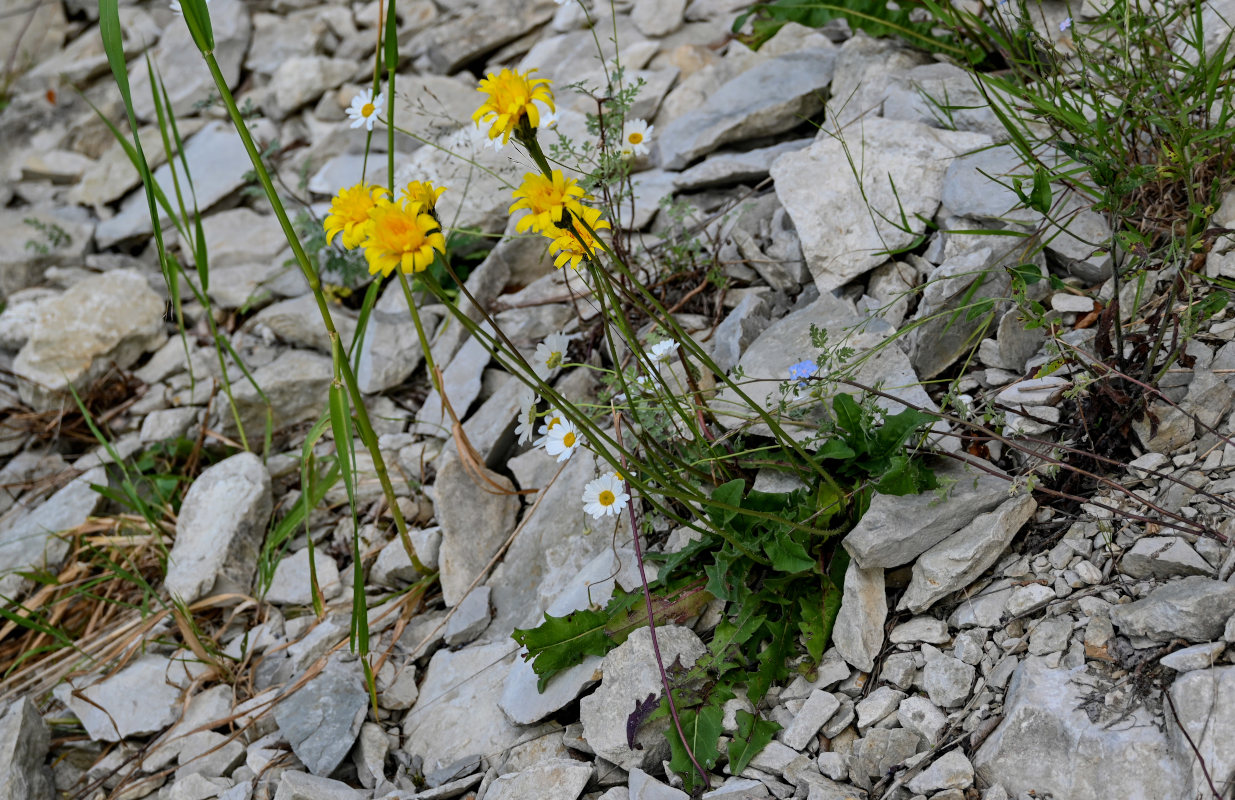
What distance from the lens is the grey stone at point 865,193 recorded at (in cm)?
229

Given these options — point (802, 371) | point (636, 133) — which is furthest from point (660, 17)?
point (802, 371)

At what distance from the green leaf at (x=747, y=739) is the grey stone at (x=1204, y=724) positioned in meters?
0.61

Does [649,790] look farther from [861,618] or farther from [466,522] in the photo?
[466,522]

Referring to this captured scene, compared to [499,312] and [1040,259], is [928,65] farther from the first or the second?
[499,312]

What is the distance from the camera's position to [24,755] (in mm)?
2084

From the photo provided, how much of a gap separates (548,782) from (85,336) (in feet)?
8.51

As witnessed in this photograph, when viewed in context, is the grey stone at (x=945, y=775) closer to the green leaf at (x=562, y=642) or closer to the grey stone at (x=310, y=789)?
the green leaf at (x=562, y=642)

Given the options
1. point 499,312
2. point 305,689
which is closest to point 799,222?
point 499,312

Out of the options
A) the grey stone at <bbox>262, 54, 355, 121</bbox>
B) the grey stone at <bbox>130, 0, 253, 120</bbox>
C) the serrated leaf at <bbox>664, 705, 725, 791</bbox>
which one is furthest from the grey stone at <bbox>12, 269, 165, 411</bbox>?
the serrated leaf at <bbox>664, 705, 725, 791</bbox>

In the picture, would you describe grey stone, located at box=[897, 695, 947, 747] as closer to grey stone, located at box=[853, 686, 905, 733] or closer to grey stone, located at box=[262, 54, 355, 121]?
grey stone, located at box=[853, 686, 905, 733]

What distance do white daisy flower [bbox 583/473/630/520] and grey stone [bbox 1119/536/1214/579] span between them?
2.92ft

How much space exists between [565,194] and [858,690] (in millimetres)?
1004

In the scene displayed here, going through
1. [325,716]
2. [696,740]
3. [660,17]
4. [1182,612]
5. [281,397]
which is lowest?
[325,716]

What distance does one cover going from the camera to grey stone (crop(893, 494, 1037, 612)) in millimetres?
1611
